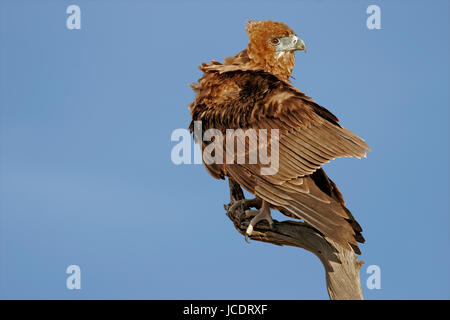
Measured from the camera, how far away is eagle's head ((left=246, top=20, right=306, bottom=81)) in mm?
9055

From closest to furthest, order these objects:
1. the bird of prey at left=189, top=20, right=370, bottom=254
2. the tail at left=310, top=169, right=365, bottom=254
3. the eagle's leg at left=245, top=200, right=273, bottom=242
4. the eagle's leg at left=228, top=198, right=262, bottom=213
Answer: the bird of prey at left=189, top=20, right=370, bottom=254 < the tail at left=310, top=169, right=365, bottom=254 < the eagle's leg at left=245, top=200, right=273, bottom=242 < the eagle's leg at left=228, top=198, right=262, bottom=213

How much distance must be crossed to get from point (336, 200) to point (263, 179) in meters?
1.02

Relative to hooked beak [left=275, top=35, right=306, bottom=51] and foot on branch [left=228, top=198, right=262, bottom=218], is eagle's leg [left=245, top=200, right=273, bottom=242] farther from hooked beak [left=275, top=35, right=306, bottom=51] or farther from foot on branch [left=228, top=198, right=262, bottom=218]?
hooked beak [left=275, top=35, right=306, bottom=51]

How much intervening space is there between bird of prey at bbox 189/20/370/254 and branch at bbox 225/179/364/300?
0.15 meters

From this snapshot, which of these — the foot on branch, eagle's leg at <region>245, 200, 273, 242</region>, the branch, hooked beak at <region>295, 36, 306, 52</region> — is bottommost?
the branch

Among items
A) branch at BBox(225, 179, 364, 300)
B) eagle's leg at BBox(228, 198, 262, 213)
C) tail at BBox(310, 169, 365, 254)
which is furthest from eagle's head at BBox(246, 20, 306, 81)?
branch at BBox(225, 179, 364, 300)

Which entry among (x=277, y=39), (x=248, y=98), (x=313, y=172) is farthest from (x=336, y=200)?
(x=277, y=39)

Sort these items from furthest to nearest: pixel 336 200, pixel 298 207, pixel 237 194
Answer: pixel 237 194 → pixel 336 200 → pixel 298 207

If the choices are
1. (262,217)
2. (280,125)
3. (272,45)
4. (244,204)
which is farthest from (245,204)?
(272,45)

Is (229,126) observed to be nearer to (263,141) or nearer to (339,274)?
(263,141)

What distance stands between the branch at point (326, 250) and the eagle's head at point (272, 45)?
2.02 meters

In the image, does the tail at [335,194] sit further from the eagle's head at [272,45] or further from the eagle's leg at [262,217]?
the eagle's head at [272,45]

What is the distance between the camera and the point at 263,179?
824cm

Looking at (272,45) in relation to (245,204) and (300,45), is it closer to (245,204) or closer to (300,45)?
(300,45)
